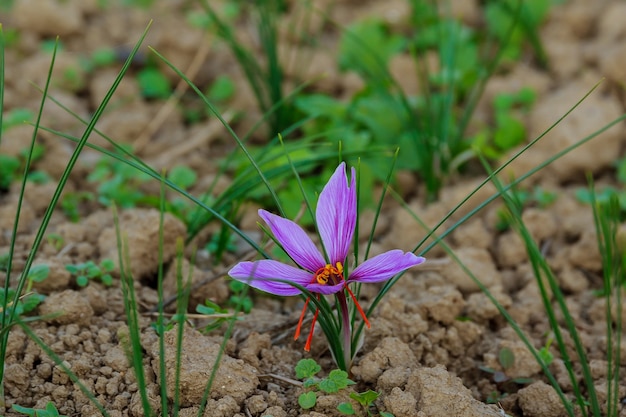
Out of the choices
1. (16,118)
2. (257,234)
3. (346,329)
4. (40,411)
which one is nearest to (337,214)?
(346,329)

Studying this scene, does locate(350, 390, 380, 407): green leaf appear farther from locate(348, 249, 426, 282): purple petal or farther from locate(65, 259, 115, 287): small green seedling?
locate(65, 259, 115, 287): small green seedling

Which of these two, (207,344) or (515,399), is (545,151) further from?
(207,344)

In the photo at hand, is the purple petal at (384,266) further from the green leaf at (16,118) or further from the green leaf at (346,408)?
the green leaf at (16,118)

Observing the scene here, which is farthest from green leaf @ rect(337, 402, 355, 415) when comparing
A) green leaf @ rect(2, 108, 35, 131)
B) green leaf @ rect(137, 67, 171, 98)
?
green leaf @ rect(137, 67, 171, 98)

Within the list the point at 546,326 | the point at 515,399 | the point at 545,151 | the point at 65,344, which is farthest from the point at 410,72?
the point at 65,344

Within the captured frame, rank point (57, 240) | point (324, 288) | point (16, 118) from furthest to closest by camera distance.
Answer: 1. point (16, 118)
2. point (57, 240)
3. point (324, 288)

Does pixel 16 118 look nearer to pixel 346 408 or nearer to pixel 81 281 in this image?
pixel 81 281

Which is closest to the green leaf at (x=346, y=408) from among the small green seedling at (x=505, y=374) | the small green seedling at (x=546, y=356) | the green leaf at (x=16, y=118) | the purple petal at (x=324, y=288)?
the purple petal at (x=324, y=288)
